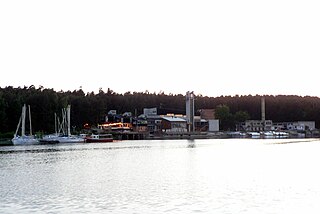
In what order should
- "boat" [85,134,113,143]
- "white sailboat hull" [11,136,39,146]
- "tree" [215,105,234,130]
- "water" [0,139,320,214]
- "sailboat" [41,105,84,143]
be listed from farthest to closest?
"tree" [215,105,234,130] < "boat" [85,134,113,143] < "sailboat" [41,105,84,143] < "white sailboat hull" [11,136,39,146] < "water" [0,139,320,214]

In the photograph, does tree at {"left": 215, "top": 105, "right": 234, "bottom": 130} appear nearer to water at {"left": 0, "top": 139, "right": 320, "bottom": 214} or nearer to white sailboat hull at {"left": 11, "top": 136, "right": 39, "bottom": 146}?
white sailboat hull at {"left": 11, "top": 136, "right": 39, "bottom": 146}

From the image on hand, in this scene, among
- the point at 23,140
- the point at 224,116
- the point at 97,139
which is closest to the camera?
the point at 23,140

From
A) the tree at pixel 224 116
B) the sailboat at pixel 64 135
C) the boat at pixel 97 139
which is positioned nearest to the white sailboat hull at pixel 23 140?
the sailboat at pixel 64 135

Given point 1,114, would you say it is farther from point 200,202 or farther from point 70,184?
point 200,202

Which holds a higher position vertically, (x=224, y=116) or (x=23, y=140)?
(x=224, y=116)

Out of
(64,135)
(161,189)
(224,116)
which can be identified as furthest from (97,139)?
(161,189)

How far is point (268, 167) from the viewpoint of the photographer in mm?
52188

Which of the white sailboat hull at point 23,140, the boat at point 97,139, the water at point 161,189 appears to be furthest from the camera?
the boat at point 97,139

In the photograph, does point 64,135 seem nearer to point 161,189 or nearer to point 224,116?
point 224,116

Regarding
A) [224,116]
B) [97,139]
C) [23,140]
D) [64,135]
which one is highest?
[224,116]

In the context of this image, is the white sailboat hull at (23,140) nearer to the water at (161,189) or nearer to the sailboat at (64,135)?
the sailboat at (64,135)

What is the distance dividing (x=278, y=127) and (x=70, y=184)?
163637 mm

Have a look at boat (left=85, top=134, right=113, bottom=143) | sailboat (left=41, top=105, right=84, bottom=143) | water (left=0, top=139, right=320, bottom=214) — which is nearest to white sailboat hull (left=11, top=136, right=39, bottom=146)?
sailboat (left=41, top=105, right=84, bottom=143)

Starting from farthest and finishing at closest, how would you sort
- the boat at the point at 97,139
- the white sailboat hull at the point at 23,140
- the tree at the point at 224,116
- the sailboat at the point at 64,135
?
the tree at the point at 224,116
the boat at the point at 97,139
the sailboat at the point at 64,135
the white sailboat hull at the point at 23,140
